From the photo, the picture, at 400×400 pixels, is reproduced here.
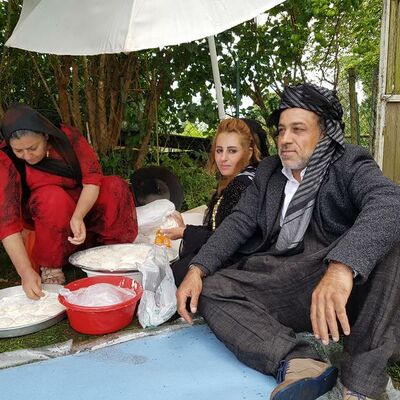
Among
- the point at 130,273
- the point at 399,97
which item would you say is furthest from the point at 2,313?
the point at 399,97

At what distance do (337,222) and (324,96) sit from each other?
0.54 m

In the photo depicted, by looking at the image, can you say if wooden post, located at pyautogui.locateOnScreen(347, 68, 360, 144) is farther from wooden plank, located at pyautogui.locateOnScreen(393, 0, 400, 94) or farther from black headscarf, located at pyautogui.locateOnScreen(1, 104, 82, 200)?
black headscarf, located at pyautogui.locateOnScreen(1, 104, 82, 200)

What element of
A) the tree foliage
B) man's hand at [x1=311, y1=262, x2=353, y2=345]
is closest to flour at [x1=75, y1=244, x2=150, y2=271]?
man's hand at [x1=311, y1=262, x2=353, y2=345]

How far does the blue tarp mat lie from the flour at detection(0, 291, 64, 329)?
35cm

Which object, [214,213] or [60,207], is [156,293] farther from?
[60,207]

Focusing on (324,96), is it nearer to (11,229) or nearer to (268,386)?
(268,386)

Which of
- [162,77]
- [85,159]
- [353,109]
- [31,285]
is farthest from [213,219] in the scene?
[353,109]

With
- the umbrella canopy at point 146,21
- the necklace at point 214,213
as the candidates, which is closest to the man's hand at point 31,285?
the necklace at point 214,213

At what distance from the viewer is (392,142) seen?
429 centimetres

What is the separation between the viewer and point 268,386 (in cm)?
170

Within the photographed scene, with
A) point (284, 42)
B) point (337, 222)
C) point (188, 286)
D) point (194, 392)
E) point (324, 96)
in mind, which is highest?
point (284, 42)

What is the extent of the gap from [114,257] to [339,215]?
4.56ft

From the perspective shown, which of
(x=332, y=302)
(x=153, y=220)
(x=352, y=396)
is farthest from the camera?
(x=153, y=220)

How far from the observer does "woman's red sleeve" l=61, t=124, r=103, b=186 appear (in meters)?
2.71
